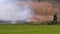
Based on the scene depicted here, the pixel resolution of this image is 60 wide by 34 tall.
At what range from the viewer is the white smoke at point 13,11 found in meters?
1.05

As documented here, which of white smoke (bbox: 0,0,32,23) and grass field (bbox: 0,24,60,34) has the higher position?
white smoke (bbox: 0,0,32,23)

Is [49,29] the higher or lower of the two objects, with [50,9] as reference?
lower

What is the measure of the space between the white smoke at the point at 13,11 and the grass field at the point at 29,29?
5 centimetres

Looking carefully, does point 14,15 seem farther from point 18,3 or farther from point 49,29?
point 49,29

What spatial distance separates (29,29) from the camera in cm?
102

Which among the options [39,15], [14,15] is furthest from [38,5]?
[14,15]

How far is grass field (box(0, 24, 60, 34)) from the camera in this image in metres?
1.01

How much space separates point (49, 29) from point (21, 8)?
8.9 inches

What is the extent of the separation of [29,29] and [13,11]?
0.53ft

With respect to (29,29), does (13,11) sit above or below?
above

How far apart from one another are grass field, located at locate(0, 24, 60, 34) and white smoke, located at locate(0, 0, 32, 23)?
54 mm

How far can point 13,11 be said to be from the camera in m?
1.07

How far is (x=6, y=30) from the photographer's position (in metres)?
1.01

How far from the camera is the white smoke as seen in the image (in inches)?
41.5
